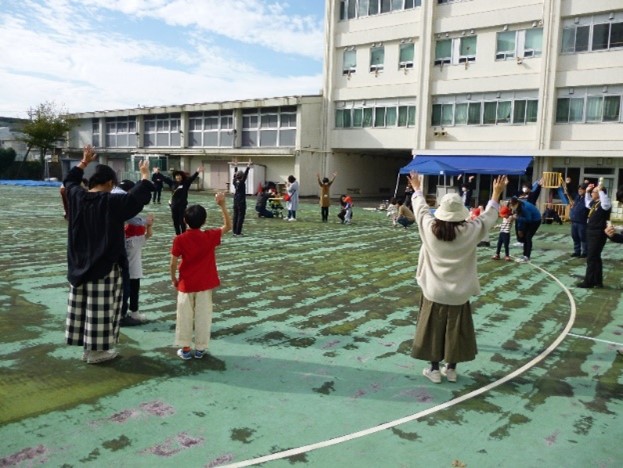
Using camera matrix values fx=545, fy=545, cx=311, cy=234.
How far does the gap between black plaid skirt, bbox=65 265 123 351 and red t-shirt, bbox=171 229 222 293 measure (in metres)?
0.53

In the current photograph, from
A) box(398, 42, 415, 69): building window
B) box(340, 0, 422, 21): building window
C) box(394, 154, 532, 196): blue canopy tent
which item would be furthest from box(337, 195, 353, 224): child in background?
box(340, 0, 422, 21): building window

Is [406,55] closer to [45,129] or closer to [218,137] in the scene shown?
[218,137]

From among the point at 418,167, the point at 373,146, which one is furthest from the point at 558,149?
the point at 373,146

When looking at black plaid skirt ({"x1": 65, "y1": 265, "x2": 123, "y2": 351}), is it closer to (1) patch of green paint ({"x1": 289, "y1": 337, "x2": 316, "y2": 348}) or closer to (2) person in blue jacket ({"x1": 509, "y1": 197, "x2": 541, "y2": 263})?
(1) patch of green paint ({"x1": 289, "y1": 337, "x2": 316, "y2": 348})

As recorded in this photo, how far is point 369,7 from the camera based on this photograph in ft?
99.9

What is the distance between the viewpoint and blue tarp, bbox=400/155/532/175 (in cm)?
2433

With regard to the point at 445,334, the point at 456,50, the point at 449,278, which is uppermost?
the point at 456,50

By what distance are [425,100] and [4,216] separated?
797 inches

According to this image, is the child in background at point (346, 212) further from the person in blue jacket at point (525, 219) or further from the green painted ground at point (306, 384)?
the green painted ground at point (306, 384)

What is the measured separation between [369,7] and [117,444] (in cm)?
3077

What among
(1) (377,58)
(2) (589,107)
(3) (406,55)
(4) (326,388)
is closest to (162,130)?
(1) (377,58)

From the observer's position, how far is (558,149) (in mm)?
24719

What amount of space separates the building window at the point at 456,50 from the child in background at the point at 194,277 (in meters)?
25.6

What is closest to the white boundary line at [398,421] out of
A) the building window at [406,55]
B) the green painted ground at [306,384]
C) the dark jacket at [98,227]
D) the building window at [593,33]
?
the green painted ground at [306,384]
